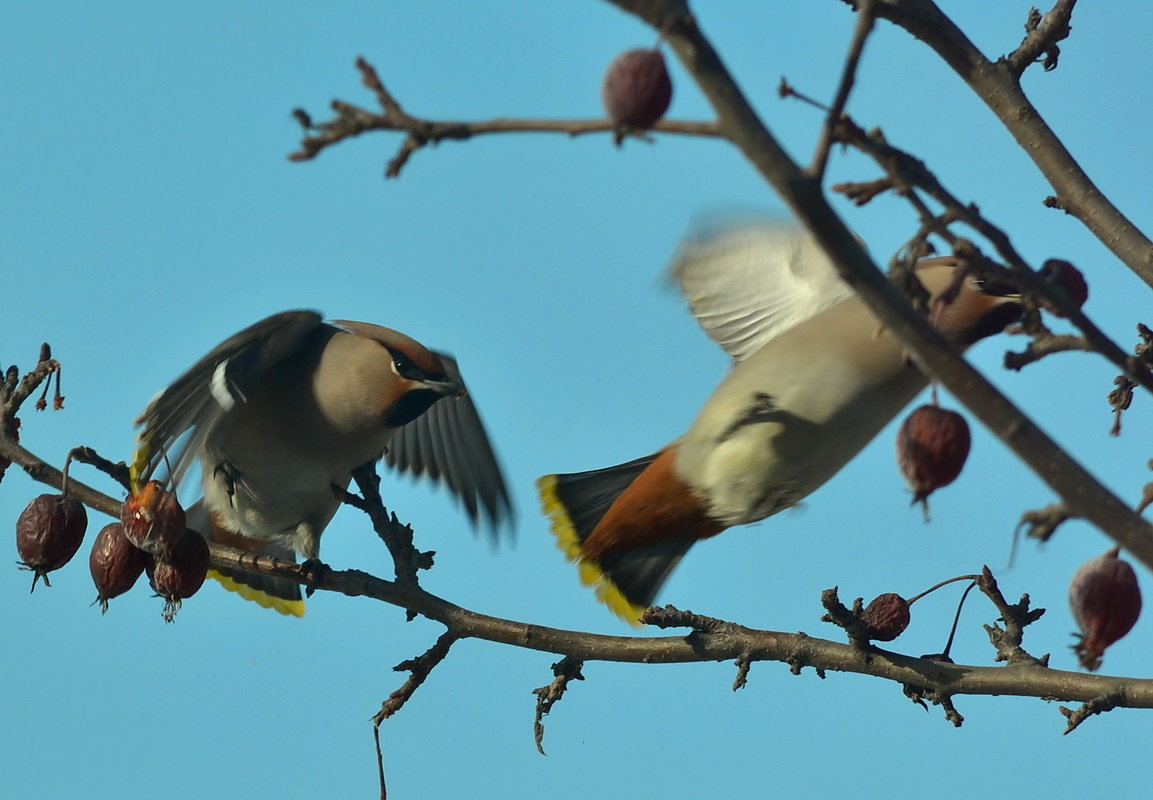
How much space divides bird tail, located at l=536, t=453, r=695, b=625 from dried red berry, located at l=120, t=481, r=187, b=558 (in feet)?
3.94

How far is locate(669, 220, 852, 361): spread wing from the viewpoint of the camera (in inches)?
175

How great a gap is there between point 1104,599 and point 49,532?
2429 mm

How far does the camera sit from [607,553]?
404cm

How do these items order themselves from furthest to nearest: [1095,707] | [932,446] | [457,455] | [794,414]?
[457,455]
[794,414]
[1095,707]
[932,446]

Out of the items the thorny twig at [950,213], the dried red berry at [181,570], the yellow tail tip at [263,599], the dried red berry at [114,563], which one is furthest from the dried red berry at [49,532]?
the thorny twig at [950,213]

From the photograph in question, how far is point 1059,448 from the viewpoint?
1.63m

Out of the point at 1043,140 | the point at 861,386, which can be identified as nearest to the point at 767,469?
the point at 861,386

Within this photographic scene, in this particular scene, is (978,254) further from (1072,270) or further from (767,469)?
(767,469)

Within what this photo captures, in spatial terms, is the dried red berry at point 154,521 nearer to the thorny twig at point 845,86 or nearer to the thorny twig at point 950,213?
the thorny twig at point 950,213

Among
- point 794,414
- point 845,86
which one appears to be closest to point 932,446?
point 845,86

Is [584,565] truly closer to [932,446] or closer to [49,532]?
[49,532]

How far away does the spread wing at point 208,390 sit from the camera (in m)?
4.04

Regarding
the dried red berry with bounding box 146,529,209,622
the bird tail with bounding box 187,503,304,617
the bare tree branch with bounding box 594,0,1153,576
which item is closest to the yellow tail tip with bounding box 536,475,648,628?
the dried red berry with bounding box 146,529,209,622

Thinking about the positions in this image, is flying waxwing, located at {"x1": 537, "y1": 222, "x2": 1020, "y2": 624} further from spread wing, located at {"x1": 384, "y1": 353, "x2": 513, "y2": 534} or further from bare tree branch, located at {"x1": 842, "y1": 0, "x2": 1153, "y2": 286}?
spread wing, located at {"x1": 384, "y1": 353, "x2": 513, "y2": 534}
